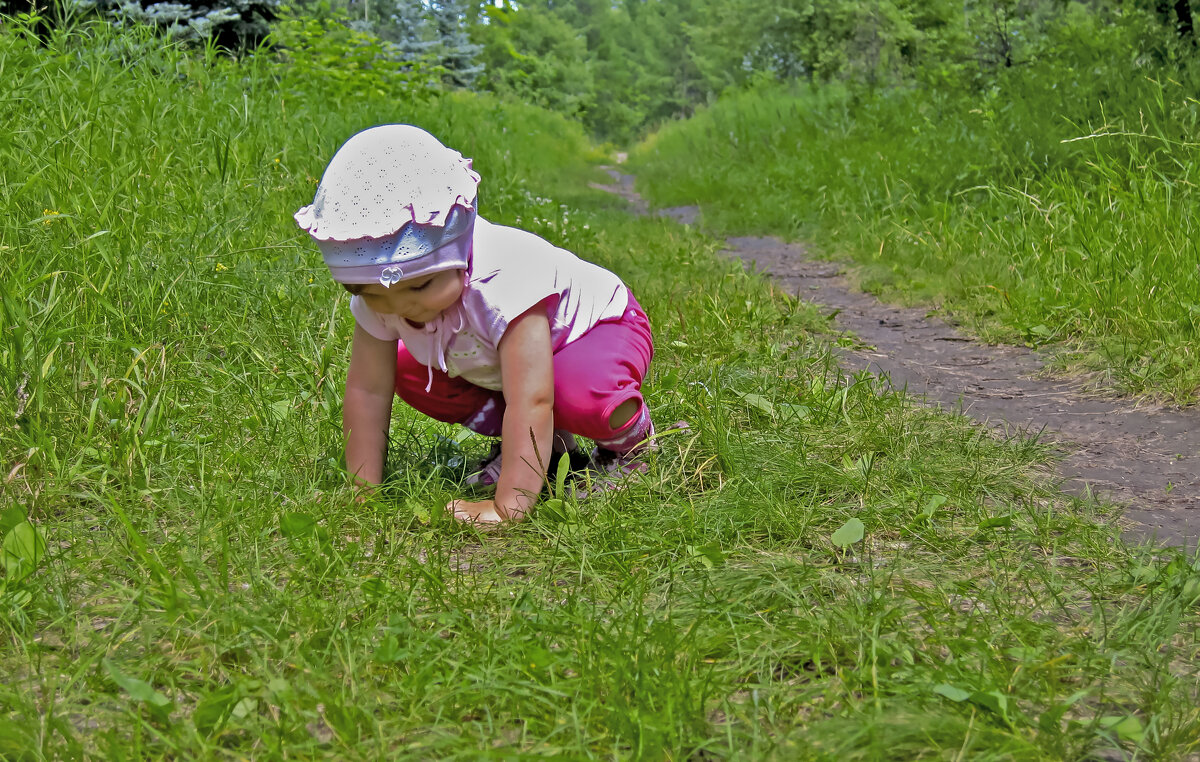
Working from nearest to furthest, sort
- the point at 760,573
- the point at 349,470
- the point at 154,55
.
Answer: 1. the point at 760,573
2. the point at 349,470
3. the point at 154,55

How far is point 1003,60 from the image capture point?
6.66 metres

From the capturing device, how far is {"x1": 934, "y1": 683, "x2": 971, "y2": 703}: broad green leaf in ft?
3.97

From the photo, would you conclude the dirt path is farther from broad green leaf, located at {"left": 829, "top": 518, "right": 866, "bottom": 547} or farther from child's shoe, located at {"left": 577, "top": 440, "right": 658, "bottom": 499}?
child's shoe, located at {"left": 577, "top": 440, "right": 658, "bottom": 499}

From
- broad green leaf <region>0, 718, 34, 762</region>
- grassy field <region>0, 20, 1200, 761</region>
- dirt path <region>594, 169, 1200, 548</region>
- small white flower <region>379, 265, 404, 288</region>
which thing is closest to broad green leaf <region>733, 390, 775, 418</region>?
grassy field <region>0, 20, 1200, 761</region>

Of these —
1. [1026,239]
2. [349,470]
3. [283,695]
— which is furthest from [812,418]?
[1026,239]

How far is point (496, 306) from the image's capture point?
1857 mm

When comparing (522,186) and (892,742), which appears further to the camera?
(522,186)

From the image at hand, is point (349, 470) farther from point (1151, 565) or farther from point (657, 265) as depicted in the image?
point (657, 265)

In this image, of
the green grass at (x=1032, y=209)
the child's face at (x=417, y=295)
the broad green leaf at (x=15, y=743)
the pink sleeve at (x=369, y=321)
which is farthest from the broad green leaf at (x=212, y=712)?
the green grass at (x=1032, y=209)

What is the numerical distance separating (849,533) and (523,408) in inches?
27.0

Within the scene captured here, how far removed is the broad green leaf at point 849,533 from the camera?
173 cm

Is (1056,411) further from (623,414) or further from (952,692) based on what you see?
(952,692)

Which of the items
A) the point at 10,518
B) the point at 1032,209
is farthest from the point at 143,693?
the point at 1032,209

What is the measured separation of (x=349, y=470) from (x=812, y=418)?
47.0 inches
